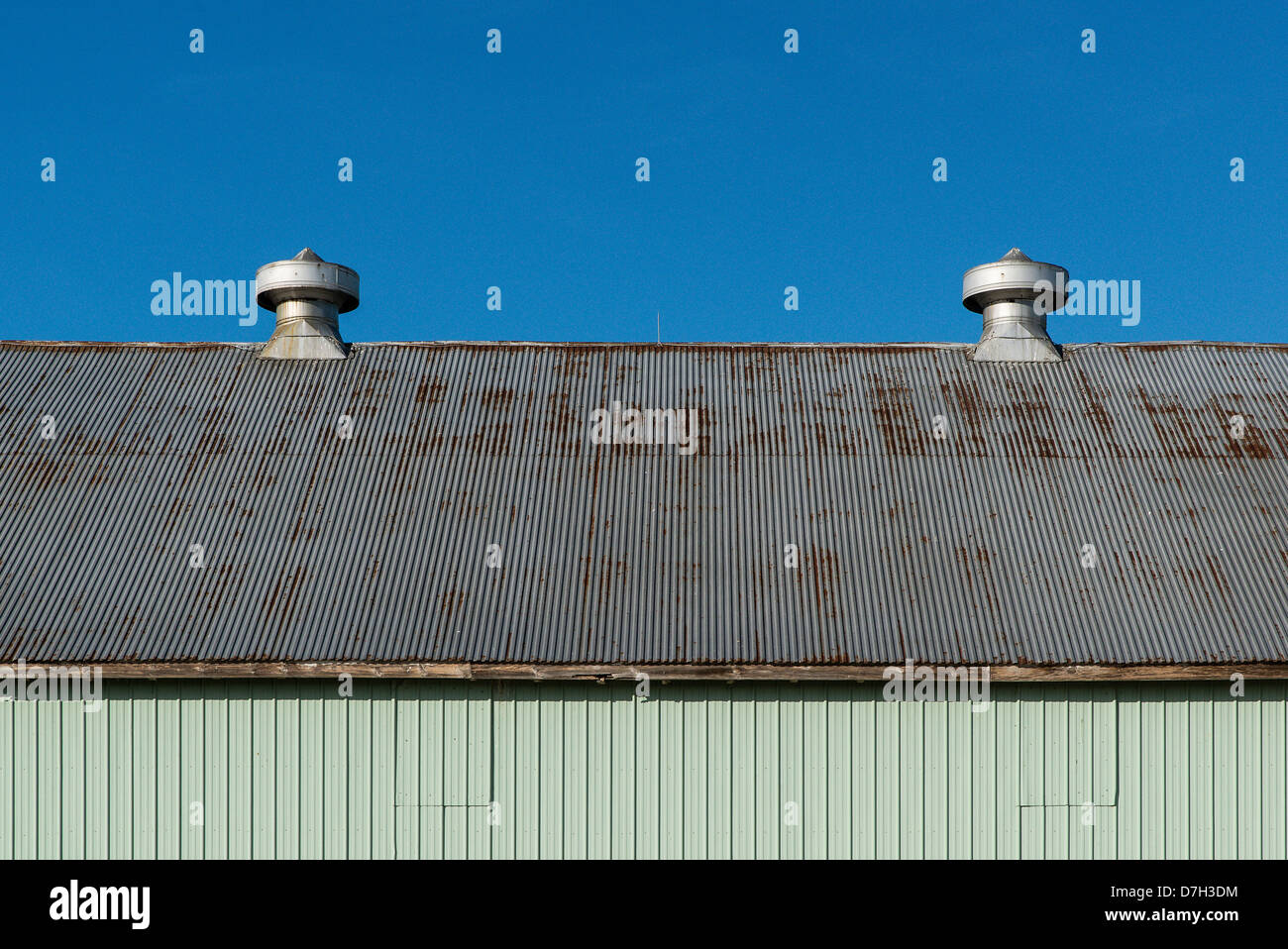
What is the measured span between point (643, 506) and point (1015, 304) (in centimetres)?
666

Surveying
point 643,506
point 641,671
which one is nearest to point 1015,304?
point 643,506

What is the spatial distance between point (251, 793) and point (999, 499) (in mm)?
7616

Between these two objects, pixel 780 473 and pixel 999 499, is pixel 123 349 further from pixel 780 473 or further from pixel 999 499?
pixel 999 499

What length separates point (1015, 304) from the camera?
14422mm

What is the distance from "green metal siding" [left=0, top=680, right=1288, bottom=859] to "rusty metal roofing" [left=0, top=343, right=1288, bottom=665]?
0.51 metres

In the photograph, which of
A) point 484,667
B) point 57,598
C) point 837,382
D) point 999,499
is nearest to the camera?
point 484,667

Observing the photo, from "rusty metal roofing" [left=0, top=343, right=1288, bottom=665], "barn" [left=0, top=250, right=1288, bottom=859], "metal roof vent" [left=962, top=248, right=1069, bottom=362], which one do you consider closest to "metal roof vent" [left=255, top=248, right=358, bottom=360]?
"rusty metal roofing" [left=0, top=343, right=1288, bottom=665]

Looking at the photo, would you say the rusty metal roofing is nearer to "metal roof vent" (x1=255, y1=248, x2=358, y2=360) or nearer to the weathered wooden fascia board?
the weathered wooden fascia board

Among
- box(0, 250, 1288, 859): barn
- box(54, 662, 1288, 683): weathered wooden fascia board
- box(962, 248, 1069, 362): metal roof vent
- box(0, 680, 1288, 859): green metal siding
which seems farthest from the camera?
box(962, 248, 1069, 362): metal roof vent

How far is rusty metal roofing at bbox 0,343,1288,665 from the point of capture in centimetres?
904

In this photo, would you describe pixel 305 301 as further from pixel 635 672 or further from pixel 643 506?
pixel 635 672

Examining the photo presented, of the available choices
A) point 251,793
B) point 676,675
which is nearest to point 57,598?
point 251,793

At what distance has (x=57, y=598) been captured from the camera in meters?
9.43

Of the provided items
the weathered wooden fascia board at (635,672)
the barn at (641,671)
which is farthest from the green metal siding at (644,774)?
the weathered wooden fascia board at (635,672)
